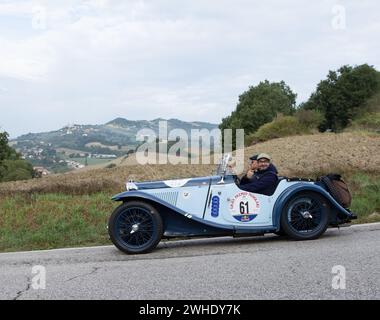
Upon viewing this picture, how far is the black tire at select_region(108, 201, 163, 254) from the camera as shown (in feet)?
24.0

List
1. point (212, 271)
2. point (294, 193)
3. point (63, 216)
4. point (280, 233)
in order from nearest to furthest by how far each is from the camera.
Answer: point (212, 271), point (294, 193), point (280, 233), point (63, 216)

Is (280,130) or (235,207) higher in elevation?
(280,130)

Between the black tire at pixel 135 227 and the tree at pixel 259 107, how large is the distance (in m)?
52.7

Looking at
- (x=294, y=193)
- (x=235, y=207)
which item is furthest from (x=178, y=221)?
(x=294, y=193)

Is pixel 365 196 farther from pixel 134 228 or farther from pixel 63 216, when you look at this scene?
pixel 63 216

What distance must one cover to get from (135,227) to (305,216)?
7.99 feet

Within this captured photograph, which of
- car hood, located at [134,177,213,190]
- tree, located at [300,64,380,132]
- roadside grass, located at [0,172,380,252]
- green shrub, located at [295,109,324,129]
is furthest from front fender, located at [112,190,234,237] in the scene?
tree, located at [300,64,380,132]

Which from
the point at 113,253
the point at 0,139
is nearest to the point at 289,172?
the point at 113,253

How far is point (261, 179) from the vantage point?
763 centimetres

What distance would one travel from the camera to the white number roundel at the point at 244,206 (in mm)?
7477

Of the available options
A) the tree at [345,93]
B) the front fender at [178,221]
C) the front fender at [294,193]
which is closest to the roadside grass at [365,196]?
the front fender at [294,193]

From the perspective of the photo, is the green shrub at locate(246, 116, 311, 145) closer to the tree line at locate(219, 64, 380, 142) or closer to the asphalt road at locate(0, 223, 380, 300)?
the tree line at locate(219, 64, 380, 142)

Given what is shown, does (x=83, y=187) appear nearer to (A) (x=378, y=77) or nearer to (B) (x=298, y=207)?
(B) (x=298, y=207)

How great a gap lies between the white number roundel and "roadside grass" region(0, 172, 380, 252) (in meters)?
2.56
